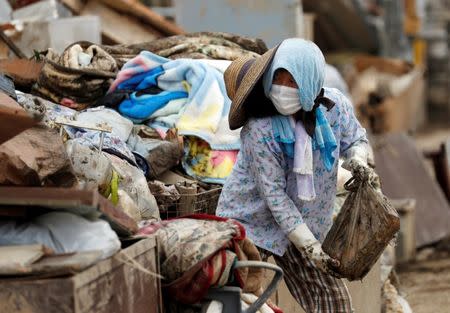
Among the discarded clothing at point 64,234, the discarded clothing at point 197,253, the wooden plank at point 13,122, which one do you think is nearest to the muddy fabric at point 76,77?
the discarded clothing at point 197,253

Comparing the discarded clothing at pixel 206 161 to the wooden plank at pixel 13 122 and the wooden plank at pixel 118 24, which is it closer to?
the wooden plank at pixel 13 122

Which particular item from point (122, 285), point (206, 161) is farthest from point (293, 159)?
point (122, 285)

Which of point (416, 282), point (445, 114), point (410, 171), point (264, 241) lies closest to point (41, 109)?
point (264, 241)

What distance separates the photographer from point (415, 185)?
12367 millimetres

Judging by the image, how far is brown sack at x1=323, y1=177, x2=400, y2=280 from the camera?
→ 5.44 m

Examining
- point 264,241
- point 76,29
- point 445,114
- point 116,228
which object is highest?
point 76,29

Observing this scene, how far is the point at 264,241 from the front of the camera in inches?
223

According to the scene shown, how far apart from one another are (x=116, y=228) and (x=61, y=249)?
29cm

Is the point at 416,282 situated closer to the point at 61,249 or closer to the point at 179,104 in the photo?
the point at 179,104

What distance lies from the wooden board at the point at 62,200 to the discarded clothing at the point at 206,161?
2.48 m

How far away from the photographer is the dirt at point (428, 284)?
9.45 metres

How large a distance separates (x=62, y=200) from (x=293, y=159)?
5.95 feet

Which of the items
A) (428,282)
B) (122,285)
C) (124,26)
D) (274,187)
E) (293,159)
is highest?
(124,26)

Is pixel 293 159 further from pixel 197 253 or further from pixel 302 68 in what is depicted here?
pixel 197 253
